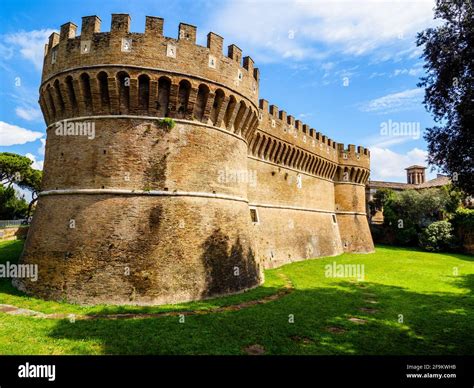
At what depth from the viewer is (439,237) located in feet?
129

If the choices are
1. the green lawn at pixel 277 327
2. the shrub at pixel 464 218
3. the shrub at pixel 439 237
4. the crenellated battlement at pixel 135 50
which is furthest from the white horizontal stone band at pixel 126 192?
the shrub at pixel 464 218

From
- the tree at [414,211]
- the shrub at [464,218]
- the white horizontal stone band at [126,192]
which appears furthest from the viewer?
the tree at [414,211]

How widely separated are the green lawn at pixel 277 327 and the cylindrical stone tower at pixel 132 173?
1148mm

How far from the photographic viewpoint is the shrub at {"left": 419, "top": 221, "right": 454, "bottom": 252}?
1542 inches

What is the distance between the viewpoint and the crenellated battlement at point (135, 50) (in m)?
13.1

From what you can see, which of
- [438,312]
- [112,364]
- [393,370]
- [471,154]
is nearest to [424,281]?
[438,312]

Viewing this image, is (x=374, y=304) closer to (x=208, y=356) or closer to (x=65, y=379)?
(x=208, y=356)

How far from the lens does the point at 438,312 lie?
512 inches

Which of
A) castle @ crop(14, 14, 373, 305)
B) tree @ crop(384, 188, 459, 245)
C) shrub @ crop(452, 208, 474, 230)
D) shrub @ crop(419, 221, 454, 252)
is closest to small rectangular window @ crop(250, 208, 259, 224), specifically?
castle @ crop(14, 14, 373, 305)

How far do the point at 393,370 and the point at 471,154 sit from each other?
8.00 m

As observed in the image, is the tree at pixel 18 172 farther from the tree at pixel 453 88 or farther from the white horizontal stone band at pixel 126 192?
the tree at pixel 453 88

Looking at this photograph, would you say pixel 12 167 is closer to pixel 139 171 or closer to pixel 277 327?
pixel 139 171

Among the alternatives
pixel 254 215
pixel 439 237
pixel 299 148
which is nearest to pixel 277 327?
pixel 254 215

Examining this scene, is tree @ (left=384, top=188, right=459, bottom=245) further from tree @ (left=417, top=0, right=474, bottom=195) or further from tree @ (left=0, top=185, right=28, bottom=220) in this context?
tree @ (left=0, top=185, right=28, bottom=220)
